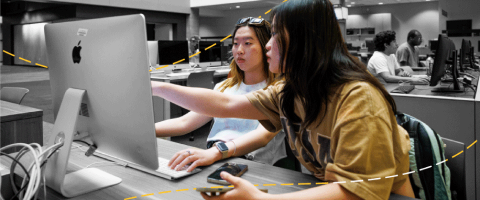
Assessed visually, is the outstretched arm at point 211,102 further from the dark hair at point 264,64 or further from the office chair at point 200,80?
the office chair at point 200,80

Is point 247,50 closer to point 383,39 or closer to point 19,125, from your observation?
point 19,125

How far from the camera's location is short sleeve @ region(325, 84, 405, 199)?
680 mm

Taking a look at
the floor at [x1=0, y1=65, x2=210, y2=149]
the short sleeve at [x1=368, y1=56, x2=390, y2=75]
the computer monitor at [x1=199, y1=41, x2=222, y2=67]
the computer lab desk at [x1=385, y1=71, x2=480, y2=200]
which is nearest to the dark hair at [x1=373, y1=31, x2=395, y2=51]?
the short sleeve at [x1=368, y1=56, x2=390, y2=75]

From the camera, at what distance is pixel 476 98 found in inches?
86.9

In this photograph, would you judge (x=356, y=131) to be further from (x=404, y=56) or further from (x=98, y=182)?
(x=404, y=56)

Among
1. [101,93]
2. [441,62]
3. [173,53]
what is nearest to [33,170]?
[101,93]

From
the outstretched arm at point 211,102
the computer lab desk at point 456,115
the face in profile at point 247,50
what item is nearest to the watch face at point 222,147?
the outstretched arm at point 211,102

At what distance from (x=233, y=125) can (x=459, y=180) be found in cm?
82

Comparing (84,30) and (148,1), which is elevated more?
(148,1)

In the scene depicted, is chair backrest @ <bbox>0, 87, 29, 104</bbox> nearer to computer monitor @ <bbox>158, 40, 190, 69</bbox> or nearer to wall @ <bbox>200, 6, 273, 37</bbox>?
computer monitor @ <bbox>158, 40, 190, 69</bbox>

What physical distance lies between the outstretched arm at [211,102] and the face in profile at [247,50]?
1.44ft

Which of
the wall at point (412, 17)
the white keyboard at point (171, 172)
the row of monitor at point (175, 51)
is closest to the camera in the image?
the white keyboard at point (171, 172)

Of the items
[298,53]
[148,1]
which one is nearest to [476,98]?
[298,53]

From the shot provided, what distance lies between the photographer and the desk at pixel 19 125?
199 cm
